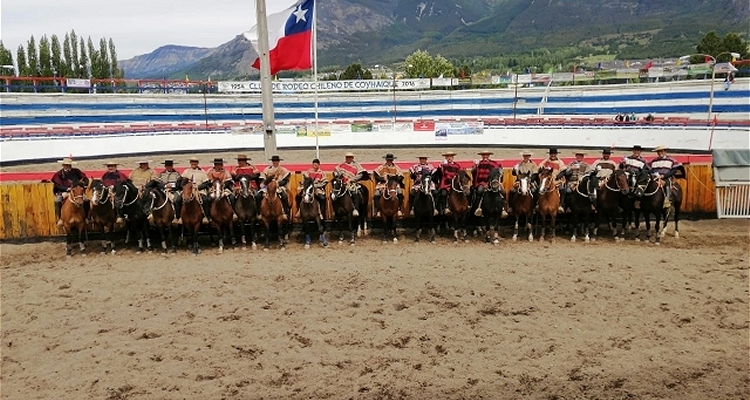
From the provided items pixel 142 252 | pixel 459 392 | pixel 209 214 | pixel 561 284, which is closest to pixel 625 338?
pixel 561 284

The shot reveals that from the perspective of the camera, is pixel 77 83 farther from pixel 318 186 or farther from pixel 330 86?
pixel 318 186

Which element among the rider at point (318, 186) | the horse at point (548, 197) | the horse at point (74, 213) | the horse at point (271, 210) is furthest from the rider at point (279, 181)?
the horse at point (548, 197)

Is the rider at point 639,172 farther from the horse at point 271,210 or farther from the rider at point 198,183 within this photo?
the rider at point 198,183

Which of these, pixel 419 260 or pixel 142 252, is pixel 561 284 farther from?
pixel 142 252

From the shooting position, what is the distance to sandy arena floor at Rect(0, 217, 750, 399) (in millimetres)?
6400

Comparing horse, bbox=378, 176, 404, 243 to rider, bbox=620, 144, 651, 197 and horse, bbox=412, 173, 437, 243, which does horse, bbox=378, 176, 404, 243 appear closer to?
horse, bbox=412, 173, 437, 243

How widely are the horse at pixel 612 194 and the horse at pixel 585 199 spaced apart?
0.15 metres

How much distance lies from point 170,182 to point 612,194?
392 inches

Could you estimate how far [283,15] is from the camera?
15188mm

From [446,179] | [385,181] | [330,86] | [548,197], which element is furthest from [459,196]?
[330,86]

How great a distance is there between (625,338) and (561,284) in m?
2.09

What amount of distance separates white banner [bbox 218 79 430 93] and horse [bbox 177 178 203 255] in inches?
1715

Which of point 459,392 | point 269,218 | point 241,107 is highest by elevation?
point 241,107

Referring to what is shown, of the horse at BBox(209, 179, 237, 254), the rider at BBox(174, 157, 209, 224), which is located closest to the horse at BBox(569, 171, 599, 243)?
the horse at BBox(209, 179, 237, 254)
